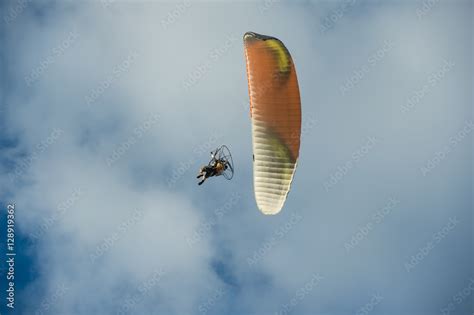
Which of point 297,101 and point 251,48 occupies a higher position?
point 251,48

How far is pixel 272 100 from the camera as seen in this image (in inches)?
988

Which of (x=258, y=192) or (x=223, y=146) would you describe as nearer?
(x=258, y=192)

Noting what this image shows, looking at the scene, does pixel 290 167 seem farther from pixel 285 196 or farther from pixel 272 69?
pixel 272 69

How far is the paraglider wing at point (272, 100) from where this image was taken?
2506cm

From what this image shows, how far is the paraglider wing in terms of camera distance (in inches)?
987

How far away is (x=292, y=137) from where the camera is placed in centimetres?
2534

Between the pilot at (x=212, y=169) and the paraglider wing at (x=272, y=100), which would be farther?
the pilot at (x=212, y=169)

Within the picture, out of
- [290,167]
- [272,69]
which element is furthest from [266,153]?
[272,69]

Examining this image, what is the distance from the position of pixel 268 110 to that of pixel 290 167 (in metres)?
2.88

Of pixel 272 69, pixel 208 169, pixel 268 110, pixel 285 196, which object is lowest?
pixel 285 196

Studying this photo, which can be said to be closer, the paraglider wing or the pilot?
the paraglider wing

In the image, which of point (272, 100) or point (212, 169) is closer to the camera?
point (272, 100)

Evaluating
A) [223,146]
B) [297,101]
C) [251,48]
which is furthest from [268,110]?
[223,146]

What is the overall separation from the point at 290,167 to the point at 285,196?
1.37 m
